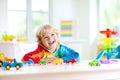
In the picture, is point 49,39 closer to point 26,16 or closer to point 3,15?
point 3,15

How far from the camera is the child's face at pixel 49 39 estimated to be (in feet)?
5.04

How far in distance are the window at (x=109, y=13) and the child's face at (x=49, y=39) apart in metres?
4.08

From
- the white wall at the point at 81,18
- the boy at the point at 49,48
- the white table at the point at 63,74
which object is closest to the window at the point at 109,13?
the white wall at the point at 81,18

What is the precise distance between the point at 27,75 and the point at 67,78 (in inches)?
6.5

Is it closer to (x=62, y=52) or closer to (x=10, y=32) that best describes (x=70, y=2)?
(x=10, y=32)

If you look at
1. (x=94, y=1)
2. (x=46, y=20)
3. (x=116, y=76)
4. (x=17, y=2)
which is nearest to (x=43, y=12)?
(x=46, y=20)

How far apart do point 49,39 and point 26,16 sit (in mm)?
3925

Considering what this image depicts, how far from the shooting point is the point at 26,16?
5.38 m

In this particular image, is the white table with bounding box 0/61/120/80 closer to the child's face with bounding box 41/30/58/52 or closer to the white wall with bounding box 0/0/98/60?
the child's face with bounding box 41/30/58/52

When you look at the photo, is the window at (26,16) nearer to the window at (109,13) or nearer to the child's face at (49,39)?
the window at (109,13)

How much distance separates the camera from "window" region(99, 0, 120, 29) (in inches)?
214

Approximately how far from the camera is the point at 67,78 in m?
1.03

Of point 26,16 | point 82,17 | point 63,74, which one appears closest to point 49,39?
point 63,74

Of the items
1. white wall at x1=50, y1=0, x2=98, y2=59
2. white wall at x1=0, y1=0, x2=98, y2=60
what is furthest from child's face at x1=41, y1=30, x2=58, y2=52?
white wall at x1=50, y1=0, x2=98, y2=59
